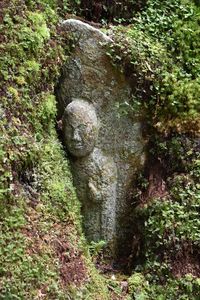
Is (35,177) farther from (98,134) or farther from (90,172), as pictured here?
(98,134)

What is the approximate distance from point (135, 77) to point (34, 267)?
2.66 m

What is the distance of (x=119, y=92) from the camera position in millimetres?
6441

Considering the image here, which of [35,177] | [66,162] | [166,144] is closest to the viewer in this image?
[35,177]

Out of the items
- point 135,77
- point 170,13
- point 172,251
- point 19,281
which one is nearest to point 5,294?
point 19,281

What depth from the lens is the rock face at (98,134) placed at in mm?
6324

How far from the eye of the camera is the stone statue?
20.6 ft

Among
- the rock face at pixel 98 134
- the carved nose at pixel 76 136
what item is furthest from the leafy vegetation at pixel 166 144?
Answer: the carved nose at pixel 76 136

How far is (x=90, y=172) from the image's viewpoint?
21.2 ft

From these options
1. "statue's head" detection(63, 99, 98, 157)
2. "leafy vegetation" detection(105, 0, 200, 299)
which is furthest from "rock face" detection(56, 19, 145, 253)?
"leafy vegetation" detection(105, 0, 200, 299)

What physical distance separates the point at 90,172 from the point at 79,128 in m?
0.56

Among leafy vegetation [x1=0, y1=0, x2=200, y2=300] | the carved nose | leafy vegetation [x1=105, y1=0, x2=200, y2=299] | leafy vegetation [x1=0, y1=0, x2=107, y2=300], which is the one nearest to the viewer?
leafy vegetation [x1=0, y1=0, x2=107, y2=300]

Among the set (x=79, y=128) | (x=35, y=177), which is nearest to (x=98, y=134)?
(x=79, y=128)

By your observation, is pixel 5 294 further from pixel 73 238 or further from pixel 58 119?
pixel 58 119

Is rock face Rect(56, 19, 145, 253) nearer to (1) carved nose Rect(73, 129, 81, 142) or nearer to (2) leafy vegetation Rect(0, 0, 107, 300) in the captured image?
(1) carved nose Rect(73, 129, 81, 142)
